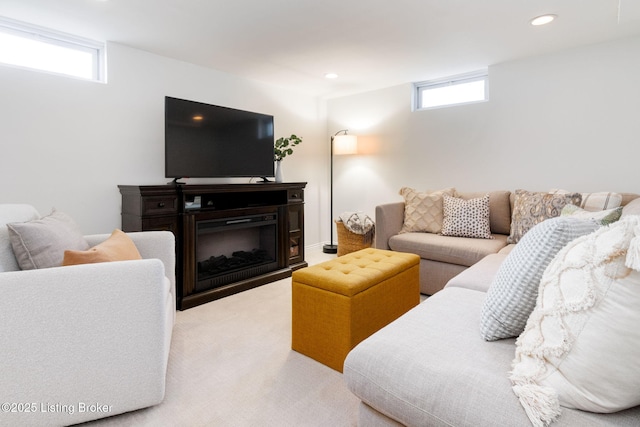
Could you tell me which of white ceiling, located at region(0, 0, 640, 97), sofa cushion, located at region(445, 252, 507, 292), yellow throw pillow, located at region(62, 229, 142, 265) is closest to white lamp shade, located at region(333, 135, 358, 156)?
white ceiling, located at region(0, 0, 640, 97)

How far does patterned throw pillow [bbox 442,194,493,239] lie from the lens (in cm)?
308

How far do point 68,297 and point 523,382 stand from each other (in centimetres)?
161

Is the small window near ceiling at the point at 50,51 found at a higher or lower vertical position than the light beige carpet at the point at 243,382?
higher

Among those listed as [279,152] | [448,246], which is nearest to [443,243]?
[448,246]

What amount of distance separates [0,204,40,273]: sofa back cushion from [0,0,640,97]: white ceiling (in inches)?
55.5

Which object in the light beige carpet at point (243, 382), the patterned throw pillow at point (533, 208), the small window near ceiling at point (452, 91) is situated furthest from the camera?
the small window near ceiling at point (452, 91)

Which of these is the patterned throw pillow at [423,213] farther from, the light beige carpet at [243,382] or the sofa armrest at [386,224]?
the light beige carpet at [243,382]

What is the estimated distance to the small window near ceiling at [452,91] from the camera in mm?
3744

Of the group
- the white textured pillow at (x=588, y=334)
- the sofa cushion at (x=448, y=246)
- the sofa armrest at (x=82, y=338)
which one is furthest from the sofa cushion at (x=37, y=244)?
the sofa cushion at (x=448, y=246)

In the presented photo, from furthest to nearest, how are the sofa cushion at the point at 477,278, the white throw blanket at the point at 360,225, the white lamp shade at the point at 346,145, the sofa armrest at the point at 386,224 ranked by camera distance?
the white lamp shade at the point at 346,145 → the white throw blanket at the point at 360,225 → the sofa armrest at the point at 386,224 → the sofa cushion at the point at 477,278

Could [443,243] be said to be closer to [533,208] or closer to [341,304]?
[533,208]

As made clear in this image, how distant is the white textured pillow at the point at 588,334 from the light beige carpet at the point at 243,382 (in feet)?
2.87

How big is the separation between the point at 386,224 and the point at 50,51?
322 cm

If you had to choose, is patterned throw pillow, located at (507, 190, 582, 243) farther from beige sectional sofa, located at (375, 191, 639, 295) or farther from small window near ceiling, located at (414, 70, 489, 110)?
small window near ceiling, located at (414, 70, 489, 110)
